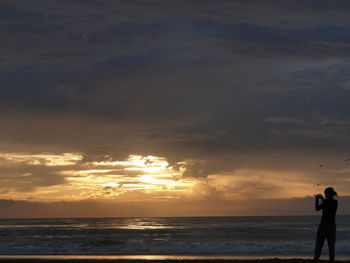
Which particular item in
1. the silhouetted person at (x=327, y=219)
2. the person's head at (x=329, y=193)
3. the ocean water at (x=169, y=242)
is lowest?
the ocean water at (x=169, y=242)

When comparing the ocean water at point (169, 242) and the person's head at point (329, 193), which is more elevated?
the person's head at point (329, 193)

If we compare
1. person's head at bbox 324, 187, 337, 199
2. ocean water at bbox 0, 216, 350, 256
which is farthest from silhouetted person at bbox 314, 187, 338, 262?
ocean water at bbox 0, 216, 350, 256

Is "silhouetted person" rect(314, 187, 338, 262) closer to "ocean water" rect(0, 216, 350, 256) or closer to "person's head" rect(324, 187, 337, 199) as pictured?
"person's head" rect(324, 187, 337, 199)

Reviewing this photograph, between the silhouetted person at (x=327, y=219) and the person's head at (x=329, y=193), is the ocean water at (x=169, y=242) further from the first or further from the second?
the person's head at (x=329, y=193)

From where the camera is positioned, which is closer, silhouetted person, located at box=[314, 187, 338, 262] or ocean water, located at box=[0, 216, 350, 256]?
silhouetted person, located at box=[314, 187, 338, 262]

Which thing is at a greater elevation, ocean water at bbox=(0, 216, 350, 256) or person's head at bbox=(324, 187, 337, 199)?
person's head at bbox=(324, 187, 337, 199)

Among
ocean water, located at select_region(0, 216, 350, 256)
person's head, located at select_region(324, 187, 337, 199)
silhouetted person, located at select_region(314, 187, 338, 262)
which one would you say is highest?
person's head, located at select_region(324, 187, 337, 199)

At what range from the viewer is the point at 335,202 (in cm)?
1306

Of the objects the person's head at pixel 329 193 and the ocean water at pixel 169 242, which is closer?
the person's head at pixel 329 193

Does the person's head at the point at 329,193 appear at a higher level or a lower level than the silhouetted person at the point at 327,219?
higher

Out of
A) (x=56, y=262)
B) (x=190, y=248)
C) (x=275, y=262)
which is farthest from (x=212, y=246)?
(x=275, y=262)

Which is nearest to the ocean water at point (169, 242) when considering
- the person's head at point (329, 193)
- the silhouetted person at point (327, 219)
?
the silhouetted person at point (327, 219)

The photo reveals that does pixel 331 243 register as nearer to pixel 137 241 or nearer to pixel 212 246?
pixel 212 246

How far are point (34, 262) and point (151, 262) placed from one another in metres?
7.20
